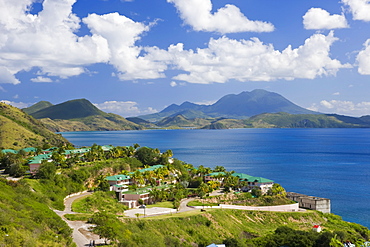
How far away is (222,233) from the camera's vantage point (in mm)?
49438

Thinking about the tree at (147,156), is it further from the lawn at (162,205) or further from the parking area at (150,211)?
the parking area at (150,211)

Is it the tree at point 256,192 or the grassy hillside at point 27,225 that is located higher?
the grassy hillside at point 27,225

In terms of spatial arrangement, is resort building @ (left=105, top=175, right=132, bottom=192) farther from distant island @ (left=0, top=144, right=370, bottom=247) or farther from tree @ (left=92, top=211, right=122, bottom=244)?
tree @ (left=92, top=211, right=122, bottom=244)

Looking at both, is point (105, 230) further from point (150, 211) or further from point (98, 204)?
point (98, 204)

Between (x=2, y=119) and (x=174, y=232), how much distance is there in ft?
388

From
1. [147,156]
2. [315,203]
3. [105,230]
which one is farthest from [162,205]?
[147,156]

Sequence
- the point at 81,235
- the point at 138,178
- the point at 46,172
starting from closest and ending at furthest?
the point at 81,235
the point at 46,172
the point at 138,178

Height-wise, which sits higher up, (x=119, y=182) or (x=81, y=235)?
(x=81, y=235)

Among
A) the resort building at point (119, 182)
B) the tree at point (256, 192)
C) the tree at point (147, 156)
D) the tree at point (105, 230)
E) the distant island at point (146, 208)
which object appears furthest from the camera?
the tree at point (147, 156)

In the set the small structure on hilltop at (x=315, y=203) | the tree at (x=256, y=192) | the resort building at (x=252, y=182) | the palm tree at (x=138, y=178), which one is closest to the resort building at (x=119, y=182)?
the palm tree at (x=138, y=178)

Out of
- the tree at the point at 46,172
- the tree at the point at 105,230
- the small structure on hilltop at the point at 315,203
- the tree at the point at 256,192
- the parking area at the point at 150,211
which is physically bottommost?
the small structure on hilltop at the point at 315,203

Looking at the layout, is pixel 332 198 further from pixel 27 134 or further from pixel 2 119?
pixel 2 119

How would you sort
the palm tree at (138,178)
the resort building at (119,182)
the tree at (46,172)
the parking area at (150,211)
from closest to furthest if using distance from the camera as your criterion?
the parking area at (150,211)
the tree at (46,172)
the resort building at (119,182)
the palm tree at (138,178)

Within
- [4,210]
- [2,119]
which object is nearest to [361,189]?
[4,210]
